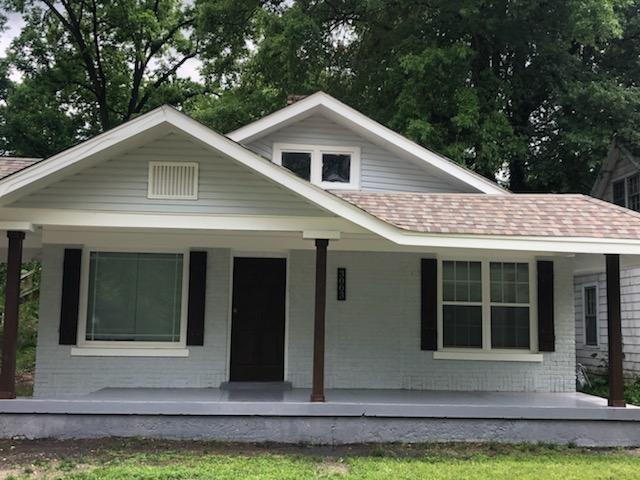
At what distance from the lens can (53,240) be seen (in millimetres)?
9289

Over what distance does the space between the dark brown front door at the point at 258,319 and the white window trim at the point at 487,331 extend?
2425 millimetres

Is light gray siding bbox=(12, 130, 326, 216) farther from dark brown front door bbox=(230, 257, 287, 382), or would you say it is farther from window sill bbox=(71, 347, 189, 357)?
window sill bbox=(71, 347, 189, 357)

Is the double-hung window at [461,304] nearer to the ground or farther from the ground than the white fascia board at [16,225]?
nearer to the ground

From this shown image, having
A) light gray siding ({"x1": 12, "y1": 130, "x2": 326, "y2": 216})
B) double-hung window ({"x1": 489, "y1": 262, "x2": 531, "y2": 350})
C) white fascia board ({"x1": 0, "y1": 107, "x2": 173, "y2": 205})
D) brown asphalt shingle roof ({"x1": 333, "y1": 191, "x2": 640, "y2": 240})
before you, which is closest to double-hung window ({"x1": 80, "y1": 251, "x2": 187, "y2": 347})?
light gray siding ({"x1": 12, "y1": 130, "x2": 326, "y2": 216})

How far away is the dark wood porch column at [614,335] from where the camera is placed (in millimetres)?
8016

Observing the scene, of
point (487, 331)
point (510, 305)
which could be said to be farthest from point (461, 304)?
point (510, 305)

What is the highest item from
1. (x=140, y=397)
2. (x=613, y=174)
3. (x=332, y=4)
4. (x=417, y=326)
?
(x=332, y=4)

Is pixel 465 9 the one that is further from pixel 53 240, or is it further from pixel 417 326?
pixel 53 240

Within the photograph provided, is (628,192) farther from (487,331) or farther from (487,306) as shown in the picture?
(487,331)

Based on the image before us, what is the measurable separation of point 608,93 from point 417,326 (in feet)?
33.4

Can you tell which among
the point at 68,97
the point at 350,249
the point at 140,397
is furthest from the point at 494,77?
the point at 68,97

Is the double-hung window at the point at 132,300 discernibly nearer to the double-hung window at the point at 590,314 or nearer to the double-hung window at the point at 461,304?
the double-hung window at the point at 461,304

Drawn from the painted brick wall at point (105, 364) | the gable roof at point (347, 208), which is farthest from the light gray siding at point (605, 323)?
the painted brick wall at point (105, 364)

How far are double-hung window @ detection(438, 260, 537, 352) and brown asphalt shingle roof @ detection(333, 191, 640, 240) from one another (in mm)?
→ 1248
